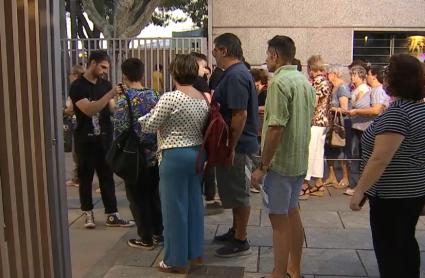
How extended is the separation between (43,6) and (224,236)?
2.90m

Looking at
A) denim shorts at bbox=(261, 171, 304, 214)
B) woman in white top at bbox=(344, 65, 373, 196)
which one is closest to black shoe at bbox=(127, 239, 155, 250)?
denim shorts at bbox=(261, 171, 304, 214)

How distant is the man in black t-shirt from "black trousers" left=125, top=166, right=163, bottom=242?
77 centimetres

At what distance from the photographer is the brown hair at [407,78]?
119 inches

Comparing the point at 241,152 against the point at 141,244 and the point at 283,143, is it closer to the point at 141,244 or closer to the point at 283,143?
the point at 283,143

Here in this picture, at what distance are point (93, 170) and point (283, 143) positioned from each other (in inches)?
99.1

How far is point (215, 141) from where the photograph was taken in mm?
4020

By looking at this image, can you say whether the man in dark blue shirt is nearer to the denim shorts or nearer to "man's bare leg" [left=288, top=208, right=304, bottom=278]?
the denim shorts

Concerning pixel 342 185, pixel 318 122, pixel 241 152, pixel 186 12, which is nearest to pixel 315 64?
pixel 318 122

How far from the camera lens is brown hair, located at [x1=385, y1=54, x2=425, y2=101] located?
301cm

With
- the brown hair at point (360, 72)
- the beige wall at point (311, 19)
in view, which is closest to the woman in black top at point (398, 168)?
the brown hair at point (360, 72)

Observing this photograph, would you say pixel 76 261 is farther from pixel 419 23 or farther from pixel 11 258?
pixel 419 23

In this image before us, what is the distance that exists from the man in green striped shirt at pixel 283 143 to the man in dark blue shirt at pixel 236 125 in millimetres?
542

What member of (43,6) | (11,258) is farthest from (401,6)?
(11,258)

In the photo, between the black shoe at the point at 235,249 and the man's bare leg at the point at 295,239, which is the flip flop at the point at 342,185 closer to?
the black shoe at the point at 235,249
